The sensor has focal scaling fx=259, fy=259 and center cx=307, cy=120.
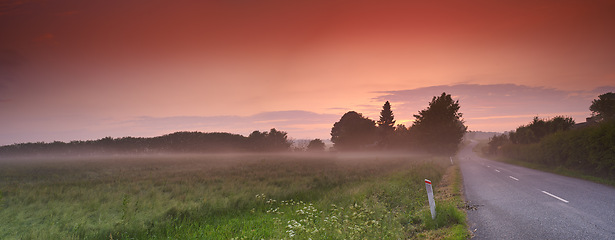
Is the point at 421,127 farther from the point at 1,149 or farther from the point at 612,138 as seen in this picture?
the point at 1,149

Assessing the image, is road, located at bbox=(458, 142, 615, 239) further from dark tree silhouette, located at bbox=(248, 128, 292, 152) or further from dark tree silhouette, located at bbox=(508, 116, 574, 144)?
dark tree silhouette, located at bbox=(248, 128, 292, 152)

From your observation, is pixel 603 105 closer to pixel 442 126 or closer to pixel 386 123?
pixel 442 126

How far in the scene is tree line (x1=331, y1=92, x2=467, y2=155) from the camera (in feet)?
169

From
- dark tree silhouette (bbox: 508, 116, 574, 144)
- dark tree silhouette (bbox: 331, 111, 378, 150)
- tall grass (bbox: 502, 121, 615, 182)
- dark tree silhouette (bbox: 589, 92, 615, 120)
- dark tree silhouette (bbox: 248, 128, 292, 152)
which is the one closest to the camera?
tall grass (bbox: 502, 121, 615, 182)

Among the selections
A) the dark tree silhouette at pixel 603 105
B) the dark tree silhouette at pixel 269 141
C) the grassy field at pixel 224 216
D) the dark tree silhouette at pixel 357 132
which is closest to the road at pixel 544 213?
the grassy field at pixel 224 216

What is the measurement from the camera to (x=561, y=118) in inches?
1797

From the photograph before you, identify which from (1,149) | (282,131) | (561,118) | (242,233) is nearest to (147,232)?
(242,233)

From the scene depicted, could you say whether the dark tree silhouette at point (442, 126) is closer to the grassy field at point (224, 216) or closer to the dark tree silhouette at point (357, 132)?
the dark tree silhouette at point (357, 132)

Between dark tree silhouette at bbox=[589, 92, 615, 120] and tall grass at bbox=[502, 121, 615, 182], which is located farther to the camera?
dark tree silhouette at bbox=[589, 92, 615, 120]

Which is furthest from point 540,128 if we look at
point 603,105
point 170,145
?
point 170,145

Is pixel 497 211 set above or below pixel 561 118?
below

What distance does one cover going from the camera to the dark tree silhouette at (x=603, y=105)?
49.1 m

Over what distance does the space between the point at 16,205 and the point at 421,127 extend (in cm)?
5653

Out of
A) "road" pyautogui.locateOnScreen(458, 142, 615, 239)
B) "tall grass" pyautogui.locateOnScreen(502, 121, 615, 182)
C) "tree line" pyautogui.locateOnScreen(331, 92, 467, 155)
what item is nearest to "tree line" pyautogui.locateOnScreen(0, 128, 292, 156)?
"tree line" pyautogui.locateOnScreen(331, 92, 467, 155)
